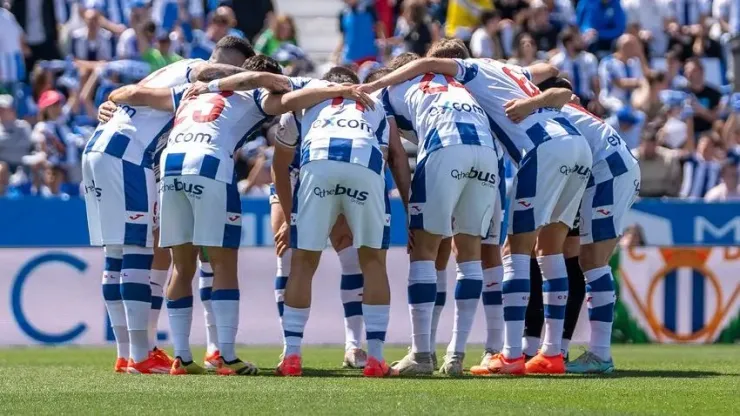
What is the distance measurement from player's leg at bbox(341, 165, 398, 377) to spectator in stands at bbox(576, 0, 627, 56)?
14.1 m

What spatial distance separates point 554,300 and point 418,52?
1115 cm

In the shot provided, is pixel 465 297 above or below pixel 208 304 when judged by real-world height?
above

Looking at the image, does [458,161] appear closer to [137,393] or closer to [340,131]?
[340,131]

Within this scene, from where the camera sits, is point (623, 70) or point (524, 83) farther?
point (623, 70)

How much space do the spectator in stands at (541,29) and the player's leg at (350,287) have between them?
11.9 metres

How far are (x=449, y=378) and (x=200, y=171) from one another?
7.45 feet

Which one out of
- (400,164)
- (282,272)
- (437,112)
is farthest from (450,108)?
(282,272)

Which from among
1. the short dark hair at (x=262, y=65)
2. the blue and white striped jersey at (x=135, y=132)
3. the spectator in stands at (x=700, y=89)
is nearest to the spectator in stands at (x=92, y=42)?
the spectator in stands at (x=700, y=89)

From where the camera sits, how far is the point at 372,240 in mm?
10180

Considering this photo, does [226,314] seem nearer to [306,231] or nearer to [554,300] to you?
[306,231]

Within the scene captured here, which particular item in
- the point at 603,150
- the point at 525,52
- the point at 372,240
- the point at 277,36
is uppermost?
the point at 277,36

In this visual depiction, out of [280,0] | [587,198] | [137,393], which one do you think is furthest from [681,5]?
[137,393]

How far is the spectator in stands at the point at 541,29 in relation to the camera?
23062mm

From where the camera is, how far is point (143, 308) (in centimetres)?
1089
